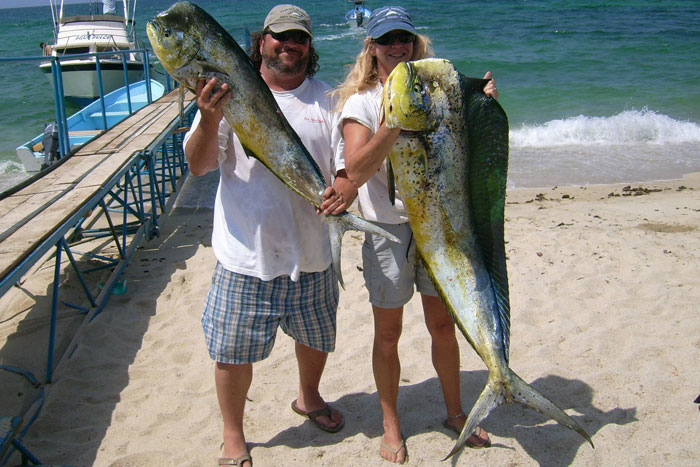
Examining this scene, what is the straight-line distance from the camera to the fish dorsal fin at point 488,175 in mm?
2025

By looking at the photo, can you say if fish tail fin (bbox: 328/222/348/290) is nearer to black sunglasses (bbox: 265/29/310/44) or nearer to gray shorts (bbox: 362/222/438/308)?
gray shorts (bbox: 362/222/438/308)

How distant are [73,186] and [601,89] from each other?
52.9ft

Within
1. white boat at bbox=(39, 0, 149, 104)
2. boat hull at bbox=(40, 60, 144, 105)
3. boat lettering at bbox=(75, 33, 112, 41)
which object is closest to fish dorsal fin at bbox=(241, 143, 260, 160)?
white boat at bbox=(39, 0, 149, 104)

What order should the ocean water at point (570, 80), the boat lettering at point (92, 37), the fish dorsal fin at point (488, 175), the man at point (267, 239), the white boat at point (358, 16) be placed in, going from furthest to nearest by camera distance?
the white boat at point (358, 16)
the boat lettering at point (92, 37)
the ocean water at point (570, 80)
the man at point (267, 239)
the fish dorsal fin at point (488, 175)

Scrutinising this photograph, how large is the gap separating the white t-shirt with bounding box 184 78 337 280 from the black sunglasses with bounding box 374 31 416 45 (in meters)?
0.31

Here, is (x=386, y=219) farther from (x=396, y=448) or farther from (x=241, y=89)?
(x=396, y=448)

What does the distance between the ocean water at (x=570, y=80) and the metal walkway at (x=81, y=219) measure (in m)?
1.52

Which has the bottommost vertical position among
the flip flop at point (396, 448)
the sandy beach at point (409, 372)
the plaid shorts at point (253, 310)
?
the sandy beach at point (409, 372)

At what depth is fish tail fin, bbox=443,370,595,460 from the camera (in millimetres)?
2064

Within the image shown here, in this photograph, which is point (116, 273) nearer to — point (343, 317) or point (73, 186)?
point (73, 186)

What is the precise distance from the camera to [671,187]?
26.7 ft

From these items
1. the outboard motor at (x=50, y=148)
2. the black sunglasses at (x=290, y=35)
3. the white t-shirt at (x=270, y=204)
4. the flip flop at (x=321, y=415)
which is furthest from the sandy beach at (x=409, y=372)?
the outboard motor at (x=50, y=148)

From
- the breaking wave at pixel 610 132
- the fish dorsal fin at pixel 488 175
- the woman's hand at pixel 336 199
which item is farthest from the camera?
the breaking wave at pixel 610 132

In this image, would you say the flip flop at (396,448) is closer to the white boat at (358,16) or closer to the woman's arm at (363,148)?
the woman's arm at (363,148)
